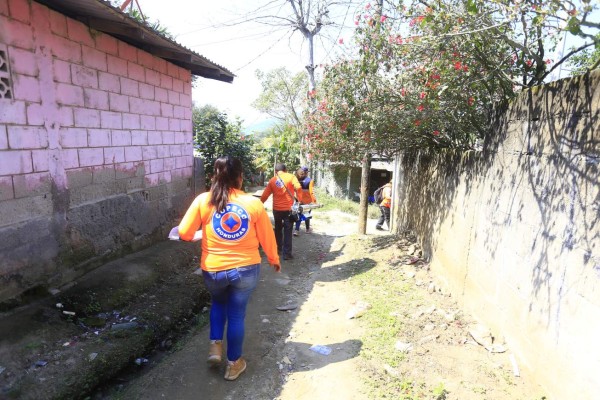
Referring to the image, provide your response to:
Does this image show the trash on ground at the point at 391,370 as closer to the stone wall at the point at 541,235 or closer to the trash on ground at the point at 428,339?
the trash on ground at the point at 428,339

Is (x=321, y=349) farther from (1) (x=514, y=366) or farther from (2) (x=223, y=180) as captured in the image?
(2) (x=223, y=180)

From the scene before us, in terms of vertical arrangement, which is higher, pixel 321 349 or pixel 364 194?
pixel 364 194

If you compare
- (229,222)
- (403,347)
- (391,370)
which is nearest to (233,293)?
(229,222)

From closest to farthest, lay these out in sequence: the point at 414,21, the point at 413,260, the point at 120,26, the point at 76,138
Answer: the point at 414,21 → the point at 76,138 → the point at 120,26 → the point at 413,260

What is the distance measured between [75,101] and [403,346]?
424cm

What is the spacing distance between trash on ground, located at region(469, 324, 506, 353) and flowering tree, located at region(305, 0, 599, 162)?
88.9 inches

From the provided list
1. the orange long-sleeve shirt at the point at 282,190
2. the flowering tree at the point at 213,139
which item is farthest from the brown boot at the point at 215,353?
the flowering tree at the point at 213,139

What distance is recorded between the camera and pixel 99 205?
4445 mm

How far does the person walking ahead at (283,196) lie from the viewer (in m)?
5.81

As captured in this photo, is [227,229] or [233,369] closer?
[227,229]

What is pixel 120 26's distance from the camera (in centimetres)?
417

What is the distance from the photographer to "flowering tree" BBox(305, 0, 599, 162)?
2.98 m

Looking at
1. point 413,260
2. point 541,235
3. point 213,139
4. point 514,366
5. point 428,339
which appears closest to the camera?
point 541,235

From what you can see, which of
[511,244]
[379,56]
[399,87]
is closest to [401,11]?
[379,56]
